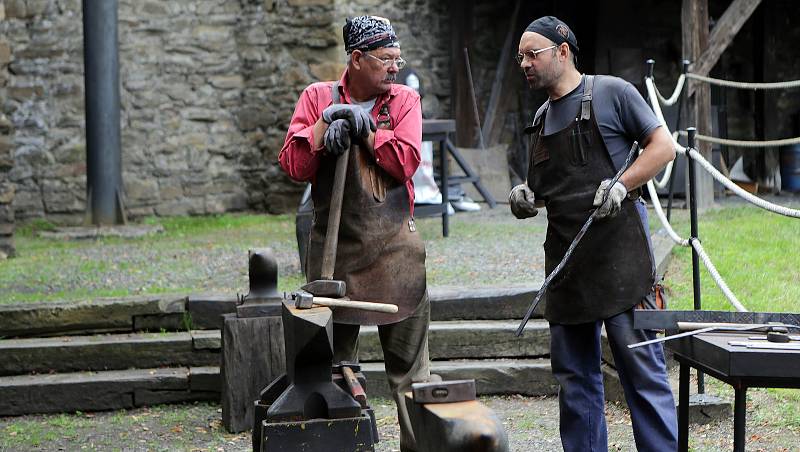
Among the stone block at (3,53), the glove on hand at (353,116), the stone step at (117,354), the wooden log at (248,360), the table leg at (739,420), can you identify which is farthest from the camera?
the stone block at (3,53)

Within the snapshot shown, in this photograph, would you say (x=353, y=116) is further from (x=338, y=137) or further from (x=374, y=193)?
(x=374, y=193)

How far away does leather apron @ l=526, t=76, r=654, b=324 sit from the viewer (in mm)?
3967

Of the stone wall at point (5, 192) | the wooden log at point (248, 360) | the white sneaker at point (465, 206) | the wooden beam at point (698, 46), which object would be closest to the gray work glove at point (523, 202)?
the wooden log at point (248, 360)

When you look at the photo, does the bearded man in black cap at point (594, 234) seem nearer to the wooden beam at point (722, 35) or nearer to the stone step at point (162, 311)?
the stone step at point (162, 311)

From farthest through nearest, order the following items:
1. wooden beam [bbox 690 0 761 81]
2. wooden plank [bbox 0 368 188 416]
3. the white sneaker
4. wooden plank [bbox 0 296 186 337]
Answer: the white sneaker → wooden beam [bbox 690 0 761 81] → wooden plank [bbox 0 296 186 337] → wooden plank [bbox 0 368 188 416]

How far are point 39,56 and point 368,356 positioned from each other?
706 centimetres

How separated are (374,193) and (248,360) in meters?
1.86

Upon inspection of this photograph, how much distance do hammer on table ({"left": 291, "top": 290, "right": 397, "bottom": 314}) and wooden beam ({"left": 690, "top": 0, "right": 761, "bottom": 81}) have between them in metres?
7.54

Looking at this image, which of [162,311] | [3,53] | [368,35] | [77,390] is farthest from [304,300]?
[3,53]

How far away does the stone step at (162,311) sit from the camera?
641cm

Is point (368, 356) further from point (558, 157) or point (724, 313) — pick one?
point (724, 313)

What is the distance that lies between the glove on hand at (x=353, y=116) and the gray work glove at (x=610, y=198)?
0.81 metres

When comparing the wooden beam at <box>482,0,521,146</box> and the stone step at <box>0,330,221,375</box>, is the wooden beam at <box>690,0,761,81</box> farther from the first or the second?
the stone step at <box>0,330,221,375</box>

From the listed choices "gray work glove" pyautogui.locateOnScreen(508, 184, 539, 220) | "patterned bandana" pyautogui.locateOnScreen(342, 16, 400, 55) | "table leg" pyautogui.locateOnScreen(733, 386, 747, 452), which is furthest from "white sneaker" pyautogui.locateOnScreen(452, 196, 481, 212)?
"table leg" pyautogui.locateOnScreen(733, 386, 747, 452)
